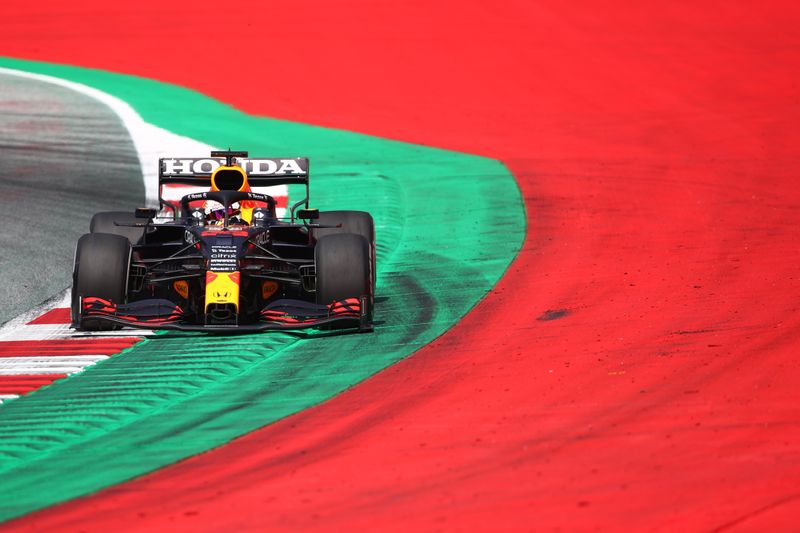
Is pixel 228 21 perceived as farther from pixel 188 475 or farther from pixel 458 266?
pixel 188 475

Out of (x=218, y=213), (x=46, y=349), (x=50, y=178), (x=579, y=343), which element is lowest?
(x=46, y=349)

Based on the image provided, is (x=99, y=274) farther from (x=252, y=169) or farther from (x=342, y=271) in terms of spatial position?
(x=252, y=169)

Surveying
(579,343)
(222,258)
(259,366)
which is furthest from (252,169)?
(579,343)

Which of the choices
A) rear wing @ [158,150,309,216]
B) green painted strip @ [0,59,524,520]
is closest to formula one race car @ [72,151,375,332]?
green painted strip @ [0,59,524,520]

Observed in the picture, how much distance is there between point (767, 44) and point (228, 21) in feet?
49.8

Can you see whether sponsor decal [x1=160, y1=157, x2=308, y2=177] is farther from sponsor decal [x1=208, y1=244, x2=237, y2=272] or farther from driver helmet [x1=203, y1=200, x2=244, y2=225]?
sponsor decal [x1=208, y1=244, x2=237, y2=272]

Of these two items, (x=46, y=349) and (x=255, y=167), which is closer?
(x=46, y=349)

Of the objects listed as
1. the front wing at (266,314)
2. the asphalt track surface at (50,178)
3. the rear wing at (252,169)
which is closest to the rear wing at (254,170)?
the rear wing at (252,169)

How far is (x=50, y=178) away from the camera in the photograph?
78.0 feet

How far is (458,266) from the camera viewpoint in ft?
57.6

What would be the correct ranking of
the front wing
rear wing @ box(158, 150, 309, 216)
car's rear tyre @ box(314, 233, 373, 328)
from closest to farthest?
1. the front wing
2. car's rear tyre @ box(314, 233, 373, 328)
3. rear wing @ box(158, 150, 309, 216)

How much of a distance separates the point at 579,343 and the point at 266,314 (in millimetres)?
3071

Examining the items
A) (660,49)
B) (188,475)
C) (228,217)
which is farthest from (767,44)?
(188,475)

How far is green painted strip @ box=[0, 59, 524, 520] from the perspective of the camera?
10.2 meters
